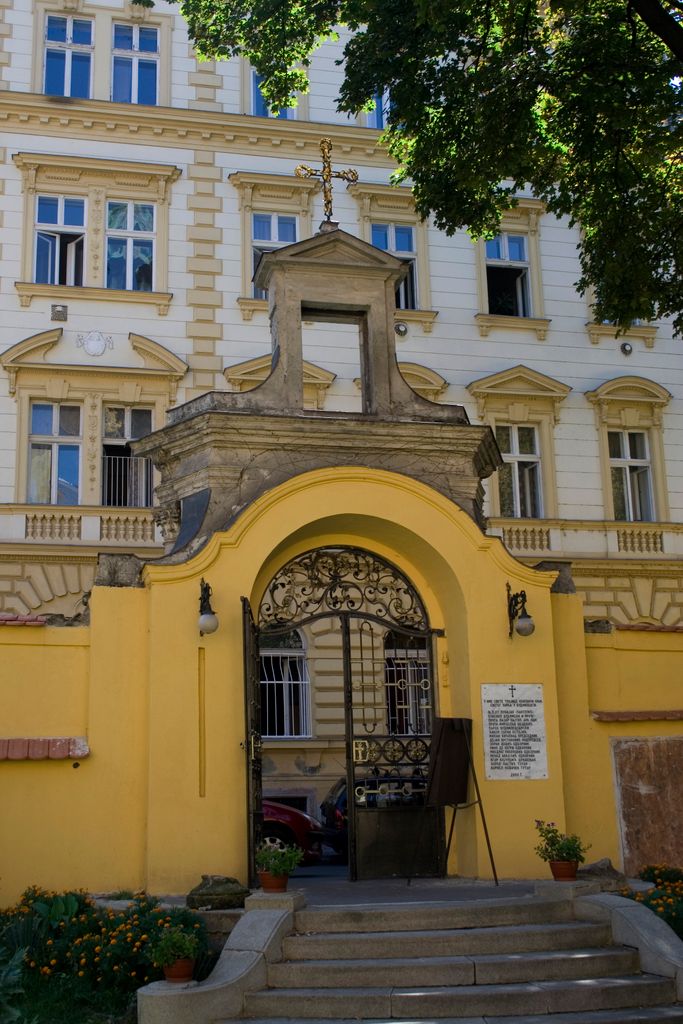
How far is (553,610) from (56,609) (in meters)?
11.7

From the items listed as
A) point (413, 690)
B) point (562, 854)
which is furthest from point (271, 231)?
point (562, 854)

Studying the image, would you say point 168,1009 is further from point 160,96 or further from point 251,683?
point 160,96

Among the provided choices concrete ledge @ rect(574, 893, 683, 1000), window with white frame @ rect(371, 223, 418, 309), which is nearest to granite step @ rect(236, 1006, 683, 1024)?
concrete ledge @ rect(574, 893, 683, 1000)

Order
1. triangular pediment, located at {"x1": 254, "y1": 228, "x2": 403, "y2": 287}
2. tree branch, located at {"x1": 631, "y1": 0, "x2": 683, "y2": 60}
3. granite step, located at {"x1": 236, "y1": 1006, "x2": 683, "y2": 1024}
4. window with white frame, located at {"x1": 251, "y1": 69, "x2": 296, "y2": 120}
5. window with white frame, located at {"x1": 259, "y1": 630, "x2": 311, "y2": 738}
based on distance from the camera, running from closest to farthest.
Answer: granite step, located at {"x1": 236, "y1": 1006, "x2": 683, "y2": 1024}
tree branch, located at {"x1": 631, "y1": 0, "x2": 683, "y2": 60}
triangular pediment, located at {"x1": 254, "y1": 228, "x2": 403, "y2": 287}
window with white frame, located at {"x1": 259, "y1": 630, "x2": 311, "y2": 738}
window with white frame, located at {"x1": 251, "y1": 69, "x2": 296, "y2": 120}

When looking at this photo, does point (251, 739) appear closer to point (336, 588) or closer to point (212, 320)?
point (336, 588)

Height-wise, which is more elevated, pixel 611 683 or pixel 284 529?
pixel 284 529

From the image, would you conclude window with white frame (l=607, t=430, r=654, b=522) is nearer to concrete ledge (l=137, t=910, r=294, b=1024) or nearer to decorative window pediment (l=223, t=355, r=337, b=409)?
decorative window pediment (l=223, t=355, r=337, b=409)

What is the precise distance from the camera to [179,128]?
84.4 ft

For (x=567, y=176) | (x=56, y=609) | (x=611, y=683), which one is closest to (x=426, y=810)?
(x=611, y=683)

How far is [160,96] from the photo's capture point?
26.0 meters

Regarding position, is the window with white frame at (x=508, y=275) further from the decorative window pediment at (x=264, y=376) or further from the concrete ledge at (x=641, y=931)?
the concrete ledge at (x=641, y=931)

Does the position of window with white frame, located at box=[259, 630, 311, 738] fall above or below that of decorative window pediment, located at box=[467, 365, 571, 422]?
below

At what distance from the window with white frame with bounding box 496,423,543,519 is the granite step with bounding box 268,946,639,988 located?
52.3 ft

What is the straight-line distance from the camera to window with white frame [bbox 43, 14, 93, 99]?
83.8 ft
